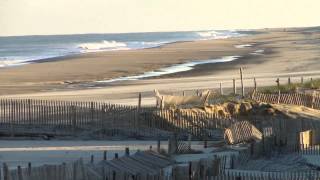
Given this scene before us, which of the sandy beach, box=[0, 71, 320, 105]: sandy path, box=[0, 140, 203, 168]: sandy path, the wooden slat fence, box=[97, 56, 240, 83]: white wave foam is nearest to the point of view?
box=[0, 140, 203, 168]: sandy path

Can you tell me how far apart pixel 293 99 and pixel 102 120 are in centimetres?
843

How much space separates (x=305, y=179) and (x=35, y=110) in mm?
15133

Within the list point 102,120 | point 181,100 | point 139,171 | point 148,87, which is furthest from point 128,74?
point 139,171

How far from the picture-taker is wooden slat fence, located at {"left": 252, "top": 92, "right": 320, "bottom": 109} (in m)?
30.0

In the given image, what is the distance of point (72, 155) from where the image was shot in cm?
2308

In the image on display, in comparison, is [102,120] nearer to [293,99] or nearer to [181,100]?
[181,100]

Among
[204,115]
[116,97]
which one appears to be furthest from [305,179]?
[116,97]

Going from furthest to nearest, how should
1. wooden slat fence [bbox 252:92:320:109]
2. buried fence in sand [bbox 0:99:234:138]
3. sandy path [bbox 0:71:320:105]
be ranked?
sandy path [bbox 0:71:320:105]
wooden slat fence [bbox 252:92:320:109]
buried fence in sand [bbox 0:99:234:138]

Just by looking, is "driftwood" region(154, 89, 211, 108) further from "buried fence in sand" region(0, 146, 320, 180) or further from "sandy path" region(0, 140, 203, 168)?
"buried fence in sand" region(0, 146, 320, 180)

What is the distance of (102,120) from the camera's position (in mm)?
26828

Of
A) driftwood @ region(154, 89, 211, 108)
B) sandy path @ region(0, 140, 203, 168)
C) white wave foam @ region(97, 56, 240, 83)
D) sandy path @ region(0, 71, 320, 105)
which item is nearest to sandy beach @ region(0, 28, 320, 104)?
sandy path @ region(0, 71, 320, 105)

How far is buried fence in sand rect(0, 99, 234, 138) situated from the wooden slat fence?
14.2 ft

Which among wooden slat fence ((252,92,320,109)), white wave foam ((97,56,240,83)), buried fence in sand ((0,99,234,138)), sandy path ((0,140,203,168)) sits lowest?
white wave foam ((97,56,240,83))

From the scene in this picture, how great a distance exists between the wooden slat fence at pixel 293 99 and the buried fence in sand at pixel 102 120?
434cm
